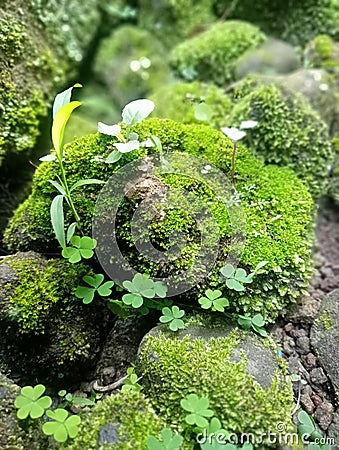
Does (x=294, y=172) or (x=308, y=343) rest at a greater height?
(x=294, y=172)

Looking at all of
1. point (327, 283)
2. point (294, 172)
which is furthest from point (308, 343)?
point (294, 172)

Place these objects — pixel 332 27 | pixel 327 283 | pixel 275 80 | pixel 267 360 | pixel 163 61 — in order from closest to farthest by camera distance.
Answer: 1. pixel 267 360
2. pixel 327 283
3. pixel 275 80
4. pixel 332 27
5. pixel 163 61

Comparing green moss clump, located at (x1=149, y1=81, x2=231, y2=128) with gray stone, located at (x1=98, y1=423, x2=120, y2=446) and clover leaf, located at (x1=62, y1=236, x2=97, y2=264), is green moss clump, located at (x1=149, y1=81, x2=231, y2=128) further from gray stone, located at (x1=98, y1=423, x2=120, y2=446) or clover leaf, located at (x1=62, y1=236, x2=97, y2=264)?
gray stone, located at (x1=98, y1=423, x2=120, y2=446)

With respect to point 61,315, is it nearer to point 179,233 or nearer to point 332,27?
point 179,233

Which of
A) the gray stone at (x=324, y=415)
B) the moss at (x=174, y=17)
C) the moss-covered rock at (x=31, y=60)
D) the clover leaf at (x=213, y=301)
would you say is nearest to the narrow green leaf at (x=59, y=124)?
the moss-covered rock at (x=31, y=60)

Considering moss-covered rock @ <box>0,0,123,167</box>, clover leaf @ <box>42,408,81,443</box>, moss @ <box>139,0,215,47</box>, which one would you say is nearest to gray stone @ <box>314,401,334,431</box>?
clover leaf @ <box>42,408,81,443</box>

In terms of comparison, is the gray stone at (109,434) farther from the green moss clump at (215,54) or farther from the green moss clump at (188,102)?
the green moss clump at (215,54)
